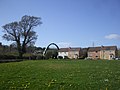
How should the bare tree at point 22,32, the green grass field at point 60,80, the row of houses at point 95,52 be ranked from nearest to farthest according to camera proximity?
1. the green grass field at point 60,80
2. the bare tree at point 22,32
3. the row of houses at point 95,52

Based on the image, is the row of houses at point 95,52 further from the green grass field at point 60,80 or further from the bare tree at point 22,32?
the green grass field at point 60,80

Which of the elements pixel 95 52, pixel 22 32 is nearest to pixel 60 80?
pixel 22 32

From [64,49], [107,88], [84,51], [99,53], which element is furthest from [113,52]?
[107,88]

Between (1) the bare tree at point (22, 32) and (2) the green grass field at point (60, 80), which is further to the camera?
(1) the bare tree at point (22, 32)

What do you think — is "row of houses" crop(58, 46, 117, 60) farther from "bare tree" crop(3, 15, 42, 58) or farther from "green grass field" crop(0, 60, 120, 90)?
"green grass field" crop(0, 60, 120, 90)

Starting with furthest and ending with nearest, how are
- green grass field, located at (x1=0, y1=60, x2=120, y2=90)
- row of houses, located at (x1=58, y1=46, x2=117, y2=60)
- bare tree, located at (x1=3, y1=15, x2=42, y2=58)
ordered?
row of houses, located at (x1=58, y1=46, x2=117, y2=60), bare tree, located at (x1=3, y1=15, x2=42, y2=58), green grass field, located at (x1=0, y1=60, x2=120, y2=90)

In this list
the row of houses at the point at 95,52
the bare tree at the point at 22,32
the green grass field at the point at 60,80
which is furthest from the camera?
the row of houses at the point at 95,52

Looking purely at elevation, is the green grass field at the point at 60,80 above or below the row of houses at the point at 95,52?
below

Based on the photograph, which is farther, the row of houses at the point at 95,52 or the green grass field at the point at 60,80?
the row of houses at the point at 95,52

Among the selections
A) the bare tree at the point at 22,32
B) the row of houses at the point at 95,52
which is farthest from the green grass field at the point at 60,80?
the row of houses at the point at 95,52

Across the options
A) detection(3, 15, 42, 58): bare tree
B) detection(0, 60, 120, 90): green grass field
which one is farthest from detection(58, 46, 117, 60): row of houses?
detection(0, 60, 120, 90): green grass field

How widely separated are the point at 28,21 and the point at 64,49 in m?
84.0

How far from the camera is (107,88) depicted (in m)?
10.2

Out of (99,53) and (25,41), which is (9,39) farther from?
(99,53)
